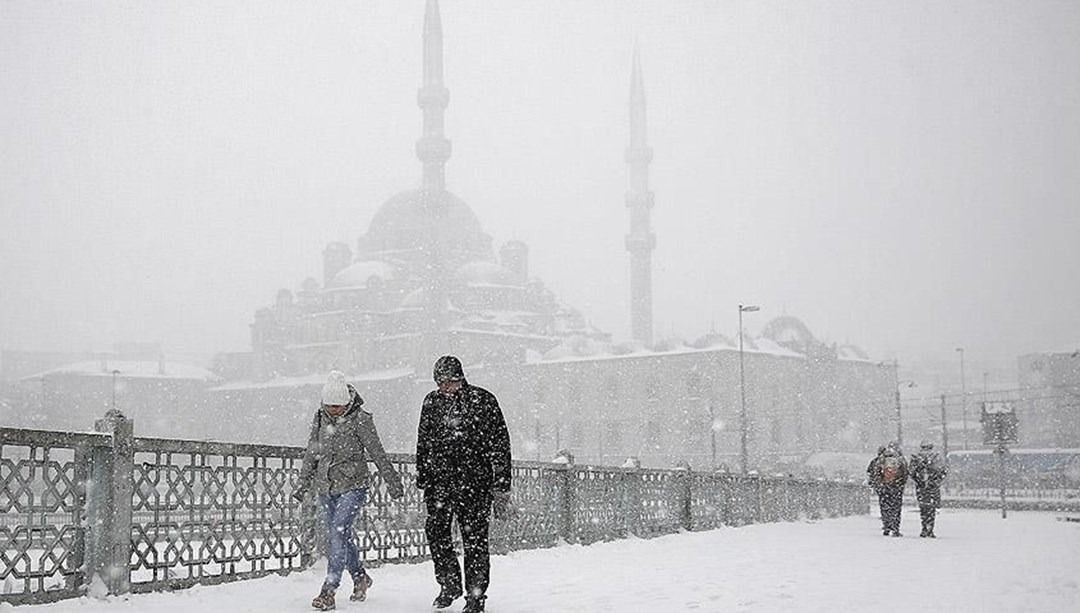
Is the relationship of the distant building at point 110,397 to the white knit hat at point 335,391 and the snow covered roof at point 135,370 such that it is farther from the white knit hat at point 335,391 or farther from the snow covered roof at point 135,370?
the white knit hat at point 335,391

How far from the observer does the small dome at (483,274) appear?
237ft

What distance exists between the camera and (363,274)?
7238 cm

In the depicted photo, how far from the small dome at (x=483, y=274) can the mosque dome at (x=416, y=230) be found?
1.43m

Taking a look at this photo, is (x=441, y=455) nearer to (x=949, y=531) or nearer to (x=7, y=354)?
(x=949, y=531)

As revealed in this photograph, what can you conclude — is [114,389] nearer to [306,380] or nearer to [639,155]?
[306,380]

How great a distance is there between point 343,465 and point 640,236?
5793cm

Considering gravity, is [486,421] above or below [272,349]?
below

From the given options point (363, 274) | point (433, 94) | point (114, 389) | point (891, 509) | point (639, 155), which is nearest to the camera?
point (891, 509)

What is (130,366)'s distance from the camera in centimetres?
7719

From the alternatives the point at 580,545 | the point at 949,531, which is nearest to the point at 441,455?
the point at 580,545

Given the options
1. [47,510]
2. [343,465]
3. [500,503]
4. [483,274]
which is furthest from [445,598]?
[483,274]

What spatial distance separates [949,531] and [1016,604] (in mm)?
9675

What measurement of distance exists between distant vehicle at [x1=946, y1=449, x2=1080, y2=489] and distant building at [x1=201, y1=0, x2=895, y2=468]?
28.6ft

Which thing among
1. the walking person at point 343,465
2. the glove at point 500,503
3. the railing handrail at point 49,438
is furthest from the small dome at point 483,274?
the glove at point 500,503
